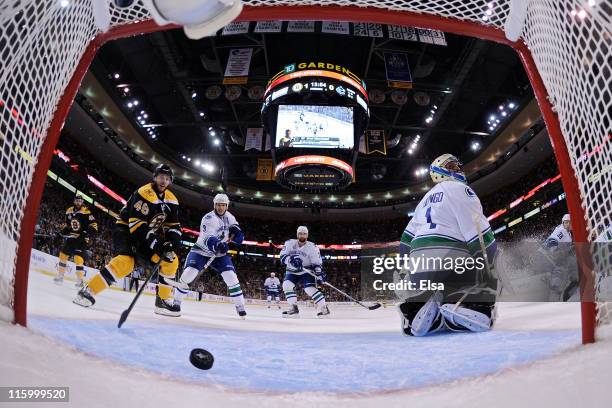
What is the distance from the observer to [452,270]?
8.74 feet

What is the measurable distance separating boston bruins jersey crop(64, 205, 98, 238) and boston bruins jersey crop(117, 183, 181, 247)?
3.65m

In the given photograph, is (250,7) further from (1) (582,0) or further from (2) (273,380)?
(2) (273,380)

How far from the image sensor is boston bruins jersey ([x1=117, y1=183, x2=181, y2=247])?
3812 mm

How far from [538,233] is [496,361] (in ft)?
51.0

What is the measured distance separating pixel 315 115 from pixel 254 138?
505 centimetres

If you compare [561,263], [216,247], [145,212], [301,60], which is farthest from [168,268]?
[301,60]

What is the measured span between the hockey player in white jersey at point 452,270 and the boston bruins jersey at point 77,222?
607 cm

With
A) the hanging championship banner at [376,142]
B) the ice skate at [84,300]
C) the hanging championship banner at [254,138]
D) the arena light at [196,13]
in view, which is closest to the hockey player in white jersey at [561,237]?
the ice skate at [84,300]

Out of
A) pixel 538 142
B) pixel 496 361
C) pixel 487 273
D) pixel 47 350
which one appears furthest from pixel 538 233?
pixel 47 350

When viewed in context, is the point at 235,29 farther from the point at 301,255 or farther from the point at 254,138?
the point at 254,138

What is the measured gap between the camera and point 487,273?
2.66 m

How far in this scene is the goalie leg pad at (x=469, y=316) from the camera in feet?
8.45

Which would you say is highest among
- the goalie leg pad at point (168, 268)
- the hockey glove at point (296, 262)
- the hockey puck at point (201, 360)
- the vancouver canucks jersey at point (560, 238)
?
the vancouver canucks jersey at point (560, 238)

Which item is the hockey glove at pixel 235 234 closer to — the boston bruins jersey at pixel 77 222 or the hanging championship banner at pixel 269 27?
the boston bruins jersey at pixel 77 222
